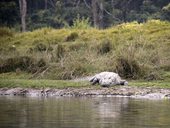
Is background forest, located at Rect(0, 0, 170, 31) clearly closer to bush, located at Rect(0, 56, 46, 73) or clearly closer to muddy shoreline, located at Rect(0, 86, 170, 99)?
bush, located at Rect(0, 56, 46, 73)

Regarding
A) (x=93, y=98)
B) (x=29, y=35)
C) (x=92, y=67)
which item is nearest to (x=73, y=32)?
(x=29, y=35)

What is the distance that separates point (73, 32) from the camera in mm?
39531

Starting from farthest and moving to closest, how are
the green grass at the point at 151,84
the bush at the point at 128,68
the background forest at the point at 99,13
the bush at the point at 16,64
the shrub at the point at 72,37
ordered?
the background forest at the point at 99,13, the shrub at the point at 72,37, the bush at the point at 16,64, the bush at the point at 128,68, the green grass at the point at 151,84

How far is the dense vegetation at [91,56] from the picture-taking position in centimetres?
2808

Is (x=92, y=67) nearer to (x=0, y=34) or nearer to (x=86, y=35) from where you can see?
(x=86, y=35)

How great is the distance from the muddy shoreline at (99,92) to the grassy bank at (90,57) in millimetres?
1052

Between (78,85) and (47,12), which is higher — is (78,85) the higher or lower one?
the lower one

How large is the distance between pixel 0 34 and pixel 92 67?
15021mm

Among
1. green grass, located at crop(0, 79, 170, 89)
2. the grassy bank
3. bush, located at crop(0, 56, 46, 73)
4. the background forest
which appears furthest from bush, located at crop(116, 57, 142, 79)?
the background forest

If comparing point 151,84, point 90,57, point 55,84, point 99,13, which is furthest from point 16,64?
point 99,13

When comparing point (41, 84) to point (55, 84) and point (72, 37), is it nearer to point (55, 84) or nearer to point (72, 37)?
point (55, 84)

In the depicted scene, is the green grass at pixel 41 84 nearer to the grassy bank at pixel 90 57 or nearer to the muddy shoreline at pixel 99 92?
the grassy bank at pixel 90 57

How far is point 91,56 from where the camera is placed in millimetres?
30359

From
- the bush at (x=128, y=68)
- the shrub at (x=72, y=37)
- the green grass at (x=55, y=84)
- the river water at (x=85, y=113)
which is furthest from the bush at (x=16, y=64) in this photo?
the river water at (x=85, y=113)
